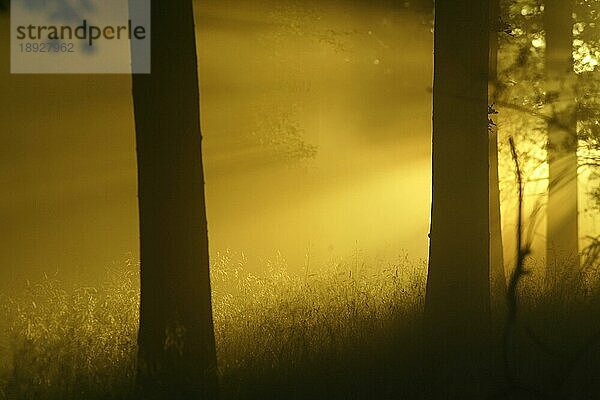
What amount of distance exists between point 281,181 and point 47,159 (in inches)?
225

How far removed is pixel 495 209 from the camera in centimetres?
1393

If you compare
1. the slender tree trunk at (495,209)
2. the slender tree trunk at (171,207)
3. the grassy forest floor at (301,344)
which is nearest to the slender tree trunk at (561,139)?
the slender tree trunk at (495,209)

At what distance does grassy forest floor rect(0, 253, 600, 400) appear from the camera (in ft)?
20.9

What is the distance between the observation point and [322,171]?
781 inches

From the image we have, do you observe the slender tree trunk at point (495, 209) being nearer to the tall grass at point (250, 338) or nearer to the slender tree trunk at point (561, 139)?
the slender tree trunk at point (561, 139)

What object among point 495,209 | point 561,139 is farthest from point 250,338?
point 561,139

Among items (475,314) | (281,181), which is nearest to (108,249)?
(281,181)

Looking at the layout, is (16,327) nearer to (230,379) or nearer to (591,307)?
(230,379)

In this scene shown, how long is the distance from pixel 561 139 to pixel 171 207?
8478 mm
